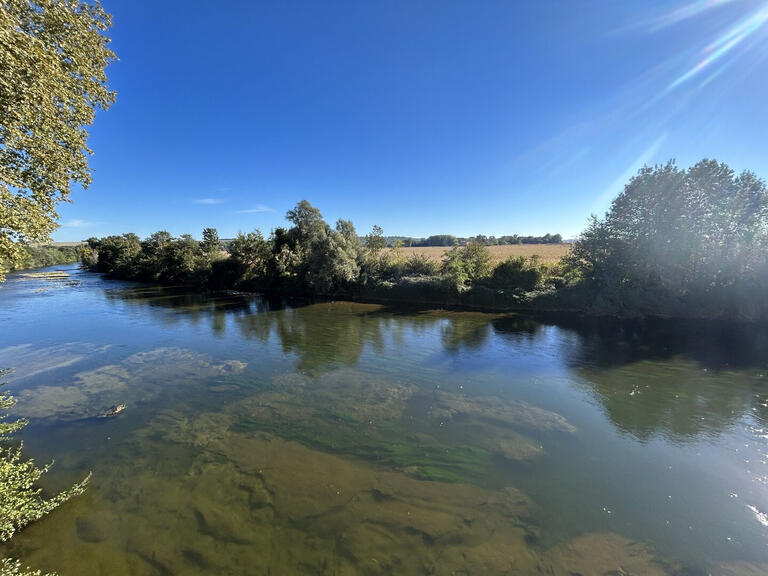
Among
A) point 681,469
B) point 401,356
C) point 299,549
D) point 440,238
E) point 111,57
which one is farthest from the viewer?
point 440,238

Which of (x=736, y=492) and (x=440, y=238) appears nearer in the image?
(x=736, y=492)

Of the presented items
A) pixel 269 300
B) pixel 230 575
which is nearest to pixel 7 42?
pixel 230 575

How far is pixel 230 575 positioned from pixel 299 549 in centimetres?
107

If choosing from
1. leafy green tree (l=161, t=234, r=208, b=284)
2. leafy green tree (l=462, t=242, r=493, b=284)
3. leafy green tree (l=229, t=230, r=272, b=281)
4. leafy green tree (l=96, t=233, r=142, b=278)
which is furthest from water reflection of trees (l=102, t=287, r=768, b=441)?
leafy green tree (l=96, t=233, r=142, b=278)

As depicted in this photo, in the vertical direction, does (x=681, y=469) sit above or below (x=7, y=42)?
below

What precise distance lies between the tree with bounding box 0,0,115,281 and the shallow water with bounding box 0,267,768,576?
19.7 feet

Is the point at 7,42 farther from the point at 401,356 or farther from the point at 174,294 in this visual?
the point at 174,294

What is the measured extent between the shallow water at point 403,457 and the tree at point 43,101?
6.00 meters

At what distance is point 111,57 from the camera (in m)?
9.04

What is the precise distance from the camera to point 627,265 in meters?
22.7

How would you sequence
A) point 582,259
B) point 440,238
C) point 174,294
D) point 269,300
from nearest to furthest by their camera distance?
point 582,259 < point 269,300 < point 174,294 < point 440,238

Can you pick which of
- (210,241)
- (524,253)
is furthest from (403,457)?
(210,241)

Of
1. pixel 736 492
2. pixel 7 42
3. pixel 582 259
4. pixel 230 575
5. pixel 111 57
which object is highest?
pixel 111 57

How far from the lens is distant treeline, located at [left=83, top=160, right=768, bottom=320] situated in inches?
781
